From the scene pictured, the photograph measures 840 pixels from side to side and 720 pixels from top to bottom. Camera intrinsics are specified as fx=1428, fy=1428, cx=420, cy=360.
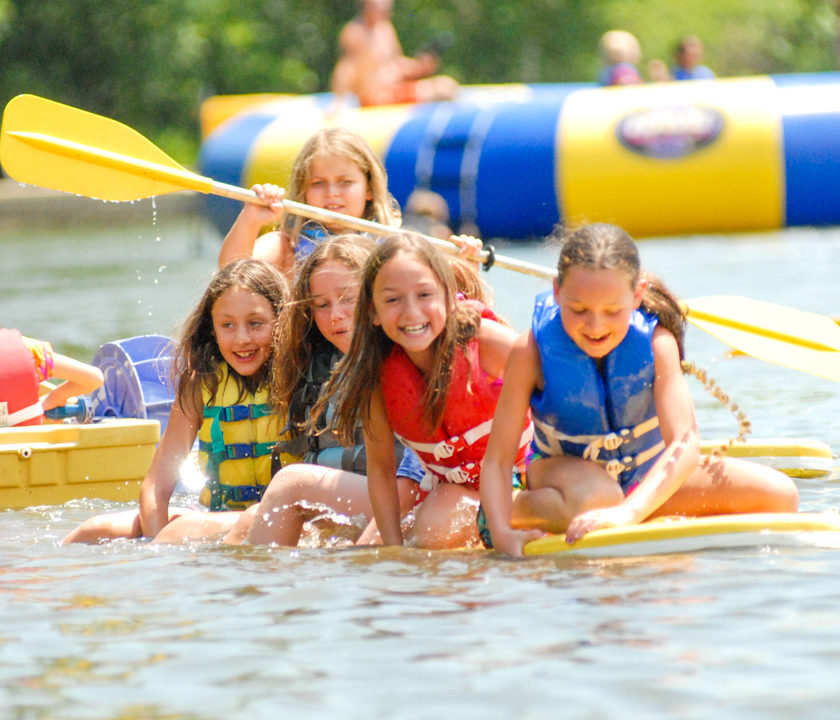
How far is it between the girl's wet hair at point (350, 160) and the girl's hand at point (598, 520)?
68.1 inches

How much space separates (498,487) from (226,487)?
111cm

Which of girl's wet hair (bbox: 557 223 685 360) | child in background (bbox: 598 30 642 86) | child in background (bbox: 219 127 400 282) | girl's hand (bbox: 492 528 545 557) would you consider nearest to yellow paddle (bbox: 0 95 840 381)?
child in background (bbox: 219 127 400 282)

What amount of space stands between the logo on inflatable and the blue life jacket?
8387 millimetres

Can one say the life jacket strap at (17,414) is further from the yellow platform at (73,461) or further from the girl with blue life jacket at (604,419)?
the girl with blue life jacket at (604,419)

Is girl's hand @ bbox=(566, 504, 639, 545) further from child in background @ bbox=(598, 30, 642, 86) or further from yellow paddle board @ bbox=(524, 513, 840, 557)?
child in background @ bbox=(598, 30, 642, 86)

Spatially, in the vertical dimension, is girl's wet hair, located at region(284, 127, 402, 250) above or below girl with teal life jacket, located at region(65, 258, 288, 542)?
above

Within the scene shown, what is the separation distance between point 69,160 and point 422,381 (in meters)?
1.80

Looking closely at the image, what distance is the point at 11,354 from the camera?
15.7 feet

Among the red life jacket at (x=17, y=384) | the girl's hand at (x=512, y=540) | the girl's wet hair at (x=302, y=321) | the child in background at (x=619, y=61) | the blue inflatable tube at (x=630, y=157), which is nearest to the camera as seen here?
the girl's hand at (x=512, y=540)

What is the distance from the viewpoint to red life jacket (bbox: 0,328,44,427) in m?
4.80

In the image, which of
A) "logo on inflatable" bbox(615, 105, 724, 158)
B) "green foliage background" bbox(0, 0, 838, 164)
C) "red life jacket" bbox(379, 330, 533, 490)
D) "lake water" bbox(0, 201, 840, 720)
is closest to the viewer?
"lake water" bbox(0, 201, 840, 720)

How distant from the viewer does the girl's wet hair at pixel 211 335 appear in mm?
4168

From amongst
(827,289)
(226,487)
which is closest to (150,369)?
(226,487)

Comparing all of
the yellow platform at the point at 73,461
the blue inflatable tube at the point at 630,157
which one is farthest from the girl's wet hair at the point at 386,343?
the blue inflatable tube at the point at 630,157
